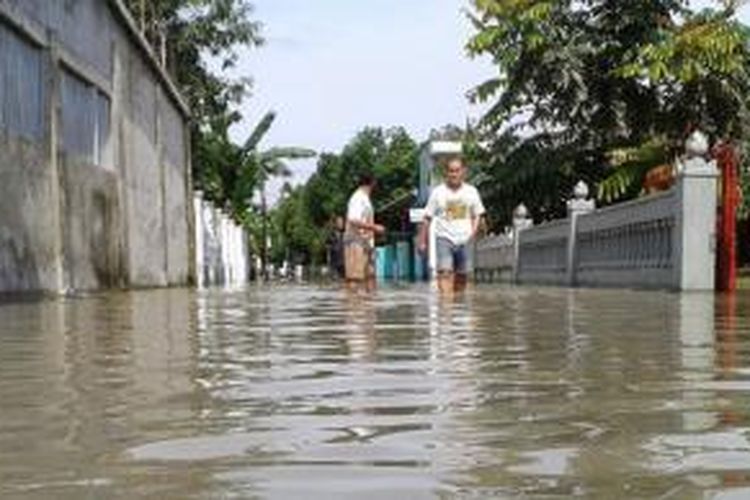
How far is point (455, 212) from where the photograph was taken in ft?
52.6

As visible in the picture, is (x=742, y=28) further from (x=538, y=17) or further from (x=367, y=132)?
(x=367, y=132)

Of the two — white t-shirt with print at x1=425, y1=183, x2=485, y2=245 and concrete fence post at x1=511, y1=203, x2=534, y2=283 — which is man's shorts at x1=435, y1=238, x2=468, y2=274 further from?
concrete fence post at x1=511, y1=203, x2=534, y2=283

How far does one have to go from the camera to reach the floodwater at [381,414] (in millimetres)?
2793

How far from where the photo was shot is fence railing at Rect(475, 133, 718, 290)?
15898 mm

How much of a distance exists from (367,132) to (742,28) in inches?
1844

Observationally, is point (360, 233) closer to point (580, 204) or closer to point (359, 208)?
point (359, 208)

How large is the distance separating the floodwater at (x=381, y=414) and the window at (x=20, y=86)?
775 centimetres

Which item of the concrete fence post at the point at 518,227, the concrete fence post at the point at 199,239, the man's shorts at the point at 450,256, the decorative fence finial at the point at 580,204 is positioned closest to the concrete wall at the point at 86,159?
the concrete fence post at the point at 199,239

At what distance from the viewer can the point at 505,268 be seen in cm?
3102

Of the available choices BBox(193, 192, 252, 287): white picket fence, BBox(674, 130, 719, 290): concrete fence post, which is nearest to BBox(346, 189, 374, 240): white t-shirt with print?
BBox(674, 130, 719, 290): concrete fence post

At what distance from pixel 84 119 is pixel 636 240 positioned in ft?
26.1

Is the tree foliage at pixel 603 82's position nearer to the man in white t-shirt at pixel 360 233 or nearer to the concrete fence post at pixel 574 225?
the concrete fence post at pixel 574 225

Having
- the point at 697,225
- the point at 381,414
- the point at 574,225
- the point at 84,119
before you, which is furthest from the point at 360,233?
the point at 381,414


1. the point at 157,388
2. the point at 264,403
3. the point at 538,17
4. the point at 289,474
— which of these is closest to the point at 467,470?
the point at 289,474
